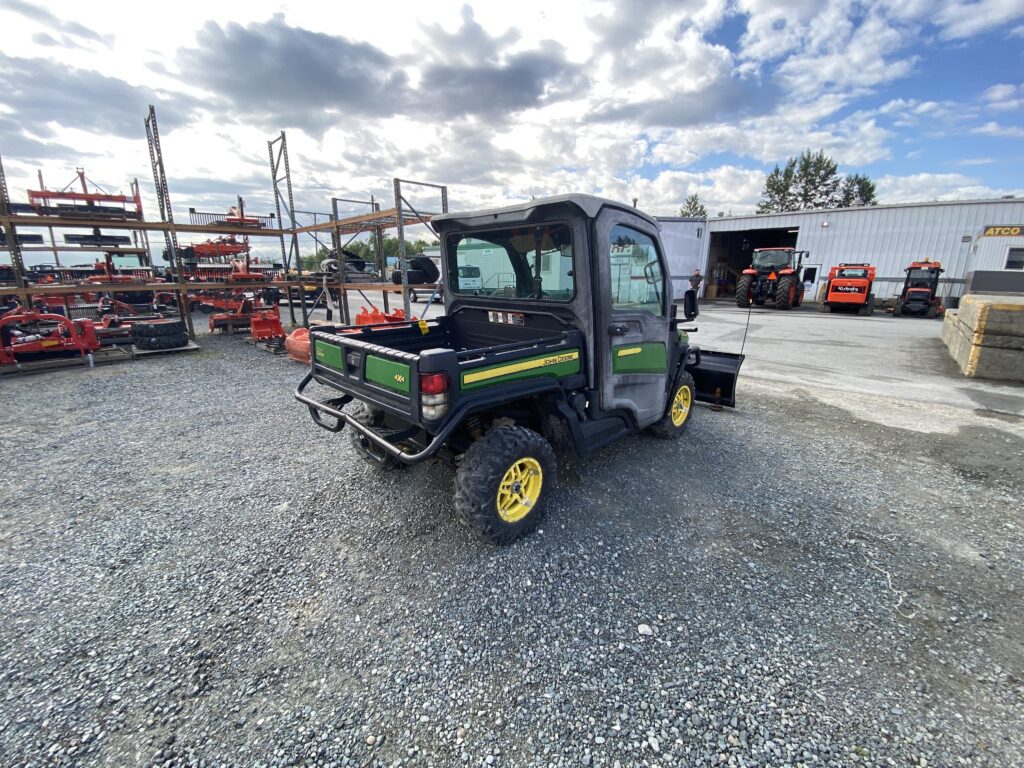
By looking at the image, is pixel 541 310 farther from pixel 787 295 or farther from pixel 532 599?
pixel 787 295

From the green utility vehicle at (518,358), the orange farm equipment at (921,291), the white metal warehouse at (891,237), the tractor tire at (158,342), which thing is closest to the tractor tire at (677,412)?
the green utility vehicle at (518,358)

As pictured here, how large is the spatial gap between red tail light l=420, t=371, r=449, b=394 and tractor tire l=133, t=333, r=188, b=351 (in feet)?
30.2

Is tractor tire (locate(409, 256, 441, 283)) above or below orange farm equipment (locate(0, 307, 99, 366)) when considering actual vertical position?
above

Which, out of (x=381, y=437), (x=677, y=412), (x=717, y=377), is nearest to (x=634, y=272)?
(x=677, y=412)

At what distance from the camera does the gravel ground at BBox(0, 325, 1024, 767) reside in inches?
66.5

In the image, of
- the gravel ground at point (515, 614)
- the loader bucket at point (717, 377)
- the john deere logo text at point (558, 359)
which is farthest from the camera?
the loader bucket at point (717, 377)

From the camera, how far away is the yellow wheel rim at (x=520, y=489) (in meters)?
2.79

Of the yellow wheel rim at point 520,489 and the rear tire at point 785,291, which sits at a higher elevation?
the rear tire at point 785,291

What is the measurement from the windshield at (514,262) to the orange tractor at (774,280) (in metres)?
17.4

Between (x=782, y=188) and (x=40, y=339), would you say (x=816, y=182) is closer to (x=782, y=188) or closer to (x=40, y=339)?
(x=782, y=188)

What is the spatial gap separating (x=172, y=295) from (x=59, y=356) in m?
10.6

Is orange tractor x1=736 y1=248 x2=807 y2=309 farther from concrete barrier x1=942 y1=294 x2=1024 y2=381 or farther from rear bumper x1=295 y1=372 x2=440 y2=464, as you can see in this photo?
rear bumper x1=295 y1=372 x2=440 y2=464

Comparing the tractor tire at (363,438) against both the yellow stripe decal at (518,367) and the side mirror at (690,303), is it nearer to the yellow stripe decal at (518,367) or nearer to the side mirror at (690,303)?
the yellow stripe decal at (518,367)

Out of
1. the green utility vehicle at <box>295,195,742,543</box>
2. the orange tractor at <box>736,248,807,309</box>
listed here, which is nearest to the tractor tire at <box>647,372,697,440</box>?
the green utility vehicle at <box>295,195,742,543</box>
